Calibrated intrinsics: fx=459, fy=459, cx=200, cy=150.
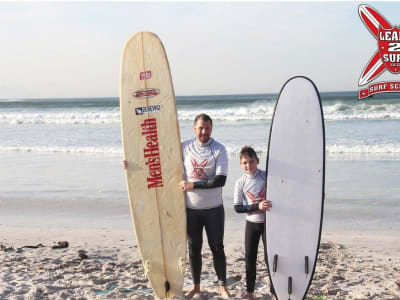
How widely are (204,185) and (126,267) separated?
5.24 ft

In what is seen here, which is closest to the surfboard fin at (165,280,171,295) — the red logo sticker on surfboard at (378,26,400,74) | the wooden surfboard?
the wooden surfboard

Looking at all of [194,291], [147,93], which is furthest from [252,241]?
[147,93]

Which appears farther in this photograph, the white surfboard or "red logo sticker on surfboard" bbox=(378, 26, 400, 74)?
"red logo sticker on surfboard" bbox=(378, 26, 400, 74)

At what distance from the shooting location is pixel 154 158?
3.86 m

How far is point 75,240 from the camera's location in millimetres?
5363

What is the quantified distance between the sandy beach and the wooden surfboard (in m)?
0.30

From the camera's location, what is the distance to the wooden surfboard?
3.82m

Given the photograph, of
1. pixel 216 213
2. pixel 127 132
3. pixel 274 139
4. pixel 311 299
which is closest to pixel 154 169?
pixel 127 132

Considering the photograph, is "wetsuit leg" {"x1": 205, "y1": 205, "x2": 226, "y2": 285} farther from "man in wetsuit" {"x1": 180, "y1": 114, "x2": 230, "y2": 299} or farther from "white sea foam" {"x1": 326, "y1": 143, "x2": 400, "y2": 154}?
"white sea foam" {"x1": 326, "y1": 143, "x2": 400, "y2": 154}

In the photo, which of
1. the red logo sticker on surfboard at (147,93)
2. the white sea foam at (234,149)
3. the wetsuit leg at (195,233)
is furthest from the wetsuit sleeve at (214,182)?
the white sea foam at (234,149)

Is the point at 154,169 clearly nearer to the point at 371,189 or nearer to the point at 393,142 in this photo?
the point at 371,189

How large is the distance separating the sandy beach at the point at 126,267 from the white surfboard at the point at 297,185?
14.5 inches

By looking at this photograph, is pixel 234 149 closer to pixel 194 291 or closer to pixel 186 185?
pixel 194 291

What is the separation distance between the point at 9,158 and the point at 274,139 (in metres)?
10.00
